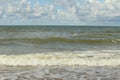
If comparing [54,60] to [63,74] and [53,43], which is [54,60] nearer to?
[63,74]

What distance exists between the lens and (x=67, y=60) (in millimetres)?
Answer: 13031

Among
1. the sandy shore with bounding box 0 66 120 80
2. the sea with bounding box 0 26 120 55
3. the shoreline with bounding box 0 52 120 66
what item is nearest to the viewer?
the sandy shore with bounding box 0 66 120 80

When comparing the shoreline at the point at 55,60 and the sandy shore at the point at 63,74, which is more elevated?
the shoreline at the point at 55,60

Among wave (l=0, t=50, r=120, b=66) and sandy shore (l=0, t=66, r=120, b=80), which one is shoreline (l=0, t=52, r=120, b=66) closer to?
wave (l=0, t=50, r=120, b=66)

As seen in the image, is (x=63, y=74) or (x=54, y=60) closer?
(x=63, y=74)

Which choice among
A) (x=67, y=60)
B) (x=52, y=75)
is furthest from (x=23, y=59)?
(x=52, y=75)

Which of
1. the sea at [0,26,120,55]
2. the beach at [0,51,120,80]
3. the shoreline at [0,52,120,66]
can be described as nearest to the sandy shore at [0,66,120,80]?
the beach at [0,51,120,80]

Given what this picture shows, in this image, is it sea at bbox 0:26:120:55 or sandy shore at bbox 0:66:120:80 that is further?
sea at bbox 0:26:120:55

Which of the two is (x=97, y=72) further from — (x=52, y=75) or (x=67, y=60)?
(x=67, y=60)

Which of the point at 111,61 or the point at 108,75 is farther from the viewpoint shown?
the point at 111,61

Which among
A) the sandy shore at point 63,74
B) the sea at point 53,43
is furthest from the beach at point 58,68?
the sea at point 53,43

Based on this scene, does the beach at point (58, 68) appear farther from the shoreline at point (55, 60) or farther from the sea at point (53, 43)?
the sea at point (53, 43)

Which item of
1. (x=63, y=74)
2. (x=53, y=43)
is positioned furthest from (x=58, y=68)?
(x=53, y=43)

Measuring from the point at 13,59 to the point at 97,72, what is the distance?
4707 millimetres
